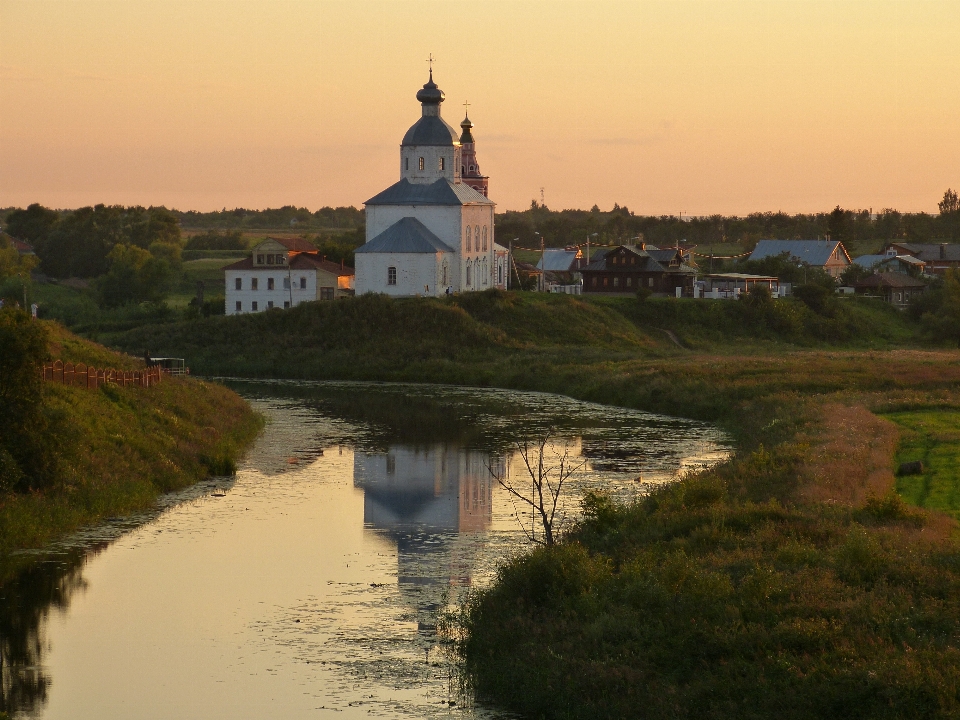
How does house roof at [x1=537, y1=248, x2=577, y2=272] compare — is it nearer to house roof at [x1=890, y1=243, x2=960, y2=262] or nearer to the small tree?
house roof at [x1=890, y1=243, x2=960, y2=262]

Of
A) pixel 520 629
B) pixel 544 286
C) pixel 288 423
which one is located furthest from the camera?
pixel 544 286

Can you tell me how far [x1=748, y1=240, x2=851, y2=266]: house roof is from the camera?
97688mm

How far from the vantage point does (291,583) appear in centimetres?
2120

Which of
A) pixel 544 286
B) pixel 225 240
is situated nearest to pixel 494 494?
pixel 544 286

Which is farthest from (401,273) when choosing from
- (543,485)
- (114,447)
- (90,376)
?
(114,447)

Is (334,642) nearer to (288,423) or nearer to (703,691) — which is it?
(703,691)

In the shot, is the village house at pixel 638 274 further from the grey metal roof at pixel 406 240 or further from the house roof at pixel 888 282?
the house roof at pixel 888 282

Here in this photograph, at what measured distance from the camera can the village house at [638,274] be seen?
78.7m

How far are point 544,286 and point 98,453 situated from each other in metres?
62.9

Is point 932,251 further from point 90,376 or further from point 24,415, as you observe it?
point 24,415

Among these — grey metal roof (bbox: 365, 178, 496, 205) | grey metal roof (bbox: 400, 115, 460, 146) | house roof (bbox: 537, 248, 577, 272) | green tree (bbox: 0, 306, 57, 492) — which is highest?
grey metal roof (bbox: 400, 115, 460, 146)

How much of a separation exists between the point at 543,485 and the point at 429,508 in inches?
117

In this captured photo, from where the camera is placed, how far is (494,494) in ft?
94.4

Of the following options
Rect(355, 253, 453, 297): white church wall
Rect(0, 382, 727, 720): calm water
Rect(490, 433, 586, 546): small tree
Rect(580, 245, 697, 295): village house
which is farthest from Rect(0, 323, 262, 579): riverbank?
Rect(580, 245, 697, 295): village house
